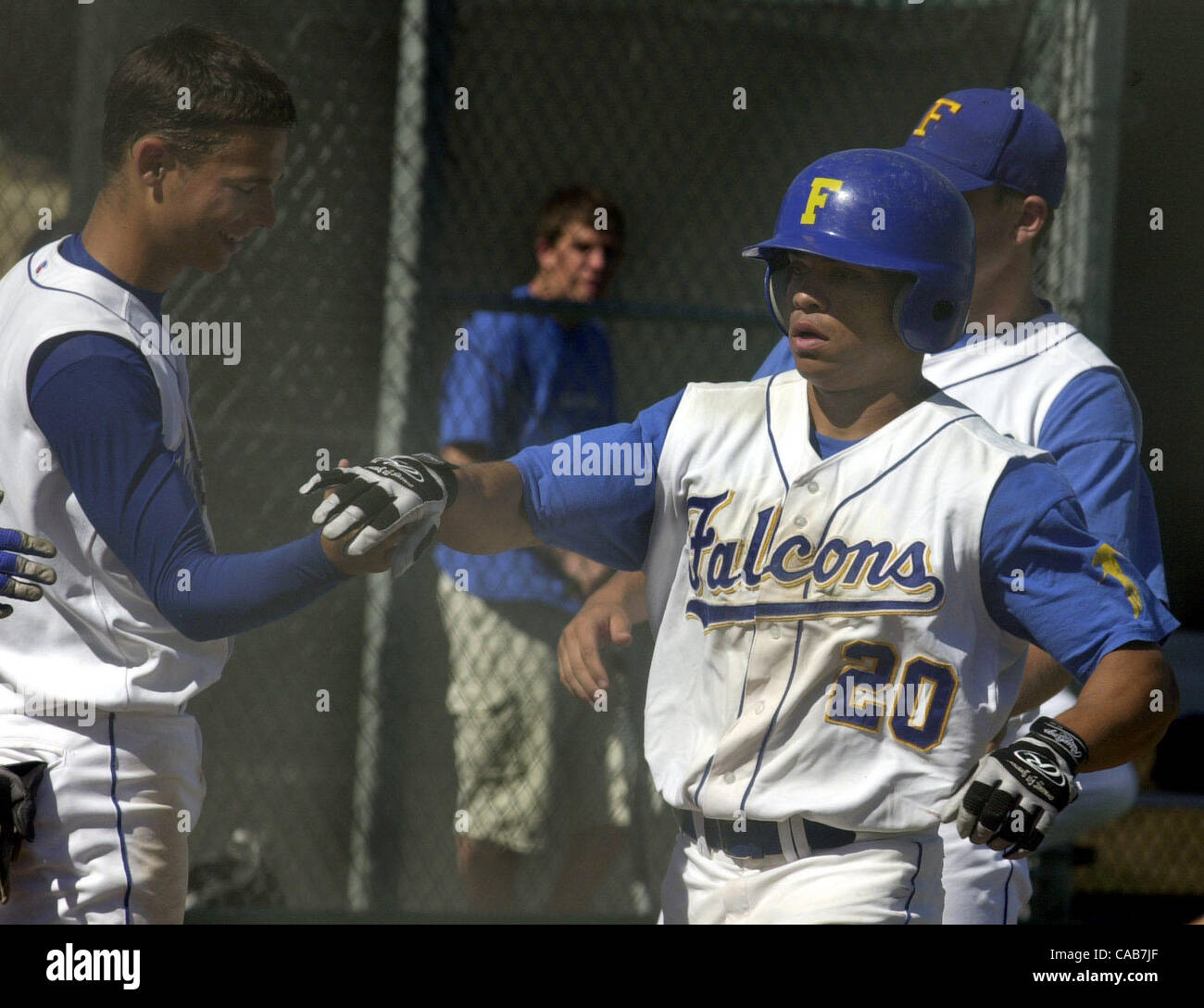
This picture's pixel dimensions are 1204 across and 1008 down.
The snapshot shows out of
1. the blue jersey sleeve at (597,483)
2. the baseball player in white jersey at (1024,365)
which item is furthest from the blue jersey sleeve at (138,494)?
the baseball player in white jersey at (1024,365)

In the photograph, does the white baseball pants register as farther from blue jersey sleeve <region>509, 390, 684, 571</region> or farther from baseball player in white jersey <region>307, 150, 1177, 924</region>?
blue jersey sleeve <region>509, 390, 684, 571</region>

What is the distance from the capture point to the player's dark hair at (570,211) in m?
3.23

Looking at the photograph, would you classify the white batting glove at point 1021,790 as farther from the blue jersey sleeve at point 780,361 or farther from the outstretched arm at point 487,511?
→ the blue jersey sleeve at point 780,361

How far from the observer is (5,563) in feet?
6.77

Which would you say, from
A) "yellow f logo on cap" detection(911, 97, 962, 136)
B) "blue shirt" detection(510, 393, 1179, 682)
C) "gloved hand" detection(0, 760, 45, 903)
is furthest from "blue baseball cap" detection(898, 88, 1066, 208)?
"gloved hand" detection(0, 760, 45, 903)

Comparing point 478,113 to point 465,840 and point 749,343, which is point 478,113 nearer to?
point 749,343

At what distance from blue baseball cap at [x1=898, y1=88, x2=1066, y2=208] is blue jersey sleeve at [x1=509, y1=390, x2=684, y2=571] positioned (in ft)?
2.59

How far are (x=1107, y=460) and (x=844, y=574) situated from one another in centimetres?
65

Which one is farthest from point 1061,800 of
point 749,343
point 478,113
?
point 478,113

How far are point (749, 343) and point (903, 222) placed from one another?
1304 millimetres

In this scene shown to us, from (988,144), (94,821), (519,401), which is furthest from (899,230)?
(94,821)

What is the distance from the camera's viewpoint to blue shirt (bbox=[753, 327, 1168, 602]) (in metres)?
2.30

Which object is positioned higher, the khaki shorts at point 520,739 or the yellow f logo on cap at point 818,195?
the yellow f logo on cap at point 818,195

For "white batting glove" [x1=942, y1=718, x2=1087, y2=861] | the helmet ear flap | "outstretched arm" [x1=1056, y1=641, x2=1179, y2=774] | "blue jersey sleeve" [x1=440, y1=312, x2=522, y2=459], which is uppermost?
the helmet ear flap
